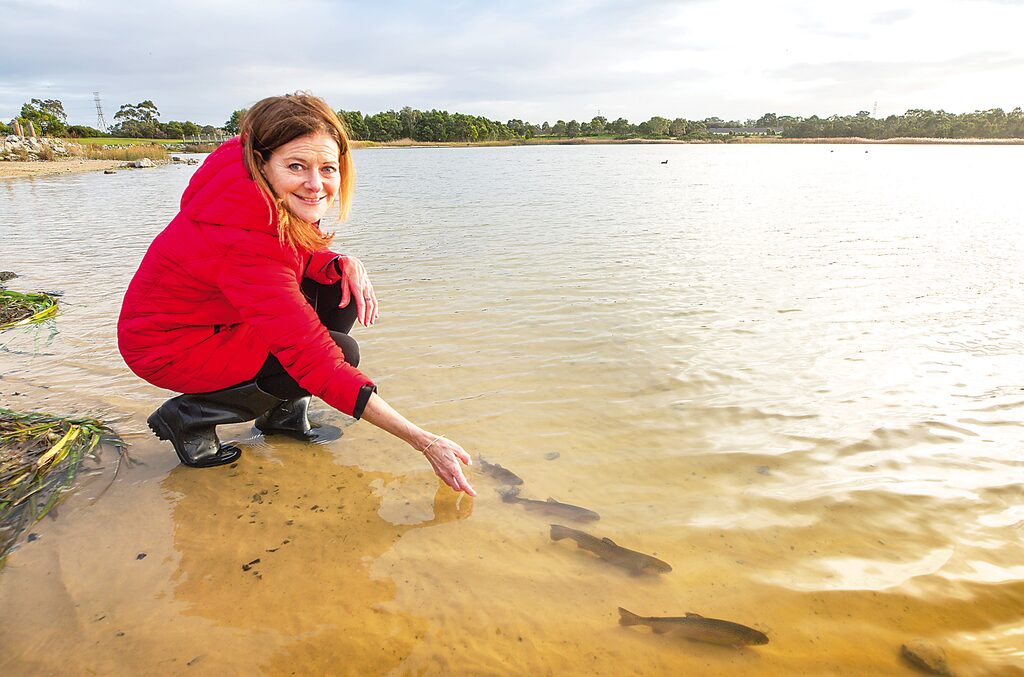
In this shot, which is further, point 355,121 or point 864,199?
point 355,121

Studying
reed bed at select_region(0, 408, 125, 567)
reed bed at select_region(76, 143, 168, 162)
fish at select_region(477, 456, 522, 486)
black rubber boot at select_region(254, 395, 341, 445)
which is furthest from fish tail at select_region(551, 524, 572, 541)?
reed bed at select_region(76, 143, 168, 162)

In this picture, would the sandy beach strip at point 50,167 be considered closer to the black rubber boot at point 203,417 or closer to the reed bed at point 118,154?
the reed bed at point 118,154

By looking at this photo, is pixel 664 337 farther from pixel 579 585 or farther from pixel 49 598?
pixel 49 598

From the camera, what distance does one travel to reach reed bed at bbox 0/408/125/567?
7.80 ft

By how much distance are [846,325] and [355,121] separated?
389ft

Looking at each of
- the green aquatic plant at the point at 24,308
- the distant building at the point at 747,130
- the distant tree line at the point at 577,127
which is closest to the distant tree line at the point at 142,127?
the distant tree line at the point at 577,127

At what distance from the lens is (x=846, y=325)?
4.75 metres

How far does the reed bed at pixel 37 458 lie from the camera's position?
238 cm

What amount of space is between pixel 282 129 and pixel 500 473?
1.84 m

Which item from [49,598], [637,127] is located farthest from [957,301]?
[637,127]

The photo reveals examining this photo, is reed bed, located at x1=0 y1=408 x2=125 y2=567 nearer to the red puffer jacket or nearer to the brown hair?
the red puffer jacket

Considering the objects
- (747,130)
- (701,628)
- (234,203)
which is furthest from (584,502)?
(747,130)

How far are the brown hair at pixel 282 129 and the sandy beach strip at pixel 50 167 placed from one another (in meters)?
30.9

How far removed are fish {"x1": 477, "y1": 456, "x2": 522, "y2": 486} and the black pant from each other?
2.90 feet
